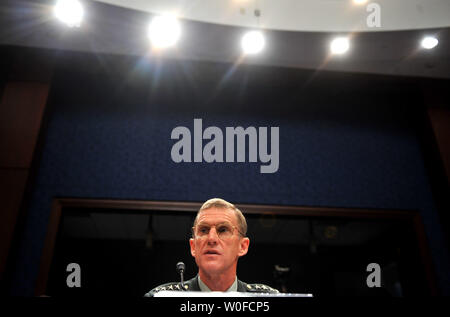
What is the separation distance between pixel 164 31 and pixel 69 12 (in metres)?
0.78

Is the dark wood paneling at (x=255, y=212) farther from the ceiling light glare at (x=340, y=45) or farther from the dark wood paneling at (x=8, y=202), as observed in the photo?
the ceiling light glare at (x=340, y=45)

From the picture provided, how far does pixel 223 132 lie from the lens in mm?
3600

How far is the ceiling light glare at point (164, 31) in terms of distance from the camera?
293cm

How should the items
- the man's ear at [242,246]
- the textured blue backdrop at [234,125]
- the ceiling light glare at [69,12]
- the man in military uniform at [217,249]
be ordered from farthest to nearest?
the textured blue backdrop at [234,125], the ceiling light glare at [69,12], the man's ear at [242,246], the man in military uniform at [217,249]

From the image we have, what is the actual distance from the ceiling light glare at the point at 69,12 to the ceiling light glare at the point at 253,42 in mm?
1419

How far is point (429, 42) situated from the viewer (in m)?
3.13

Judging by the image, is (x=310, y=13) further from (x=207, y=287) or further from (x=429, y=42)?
(x=207, y=287)

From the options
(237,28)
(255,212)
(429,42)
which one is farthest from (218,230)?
(429,42)

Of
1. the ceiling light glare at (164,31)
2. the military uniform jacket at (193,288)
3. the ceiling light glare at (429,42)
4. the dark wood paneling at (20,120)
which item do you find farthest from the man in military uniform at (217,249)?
the ceiling light glare at (429,42)

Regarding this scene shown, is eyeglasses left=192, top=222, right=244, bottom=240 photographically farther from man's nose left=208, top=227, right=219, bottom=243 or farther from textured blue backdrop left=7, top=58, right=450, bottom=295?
textured blue backdrop left=7, top=58, right=450, bottom=295

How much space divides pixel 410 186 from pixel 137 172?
2773 mm

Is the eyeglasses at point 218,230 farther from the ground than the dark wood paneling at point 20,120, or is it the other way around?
the dark wood paneling at point 20,120
